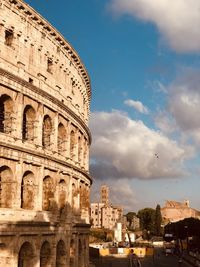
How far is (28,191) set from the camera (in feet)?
84.5

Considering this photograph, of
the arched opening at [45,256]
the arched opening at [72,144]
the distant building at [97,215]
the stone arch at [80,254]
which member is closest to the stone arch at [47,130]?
the arched opening at [72,144]

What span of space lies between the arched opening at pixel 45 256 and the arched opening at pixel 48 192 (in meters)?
2.32

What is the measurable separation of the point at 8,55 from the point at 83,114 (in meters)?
14.4

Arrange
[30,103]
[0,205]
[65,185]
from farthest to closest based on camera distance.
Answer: [65,185] → [30,103] → [0,205]

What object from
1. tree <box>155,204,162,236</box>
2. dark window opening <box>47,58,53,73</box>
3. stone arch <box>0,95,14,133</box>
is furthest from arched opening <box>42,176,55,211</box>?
tree <box>155,204,162,236</box>

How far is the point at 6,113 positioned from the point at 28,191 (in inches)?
190

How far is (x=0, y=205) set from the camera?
23531mm

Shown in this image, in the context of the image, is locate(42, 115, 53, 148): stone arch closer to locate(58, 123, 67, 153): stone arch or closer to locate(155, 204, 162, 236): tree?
locate(58, 123, 67, 153): stone arch

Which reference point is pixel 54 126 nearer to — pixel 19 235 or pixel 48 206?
pixel 48 206

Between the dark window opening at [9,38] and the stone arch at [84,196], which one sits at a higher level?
the dark window opening at [9,38]

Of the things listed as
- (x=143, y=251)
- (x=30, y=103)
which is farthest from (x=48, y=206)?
(x=143, y=251)

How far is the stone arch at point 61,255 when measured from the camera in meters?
29.5

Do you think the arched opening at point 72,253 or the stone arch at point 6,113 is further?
the arched opening at point 72,253

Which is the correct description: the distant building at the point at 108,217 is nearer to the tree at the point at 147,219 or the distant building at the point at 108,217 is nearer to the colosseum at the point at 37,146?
the tree at the point at 147,219
